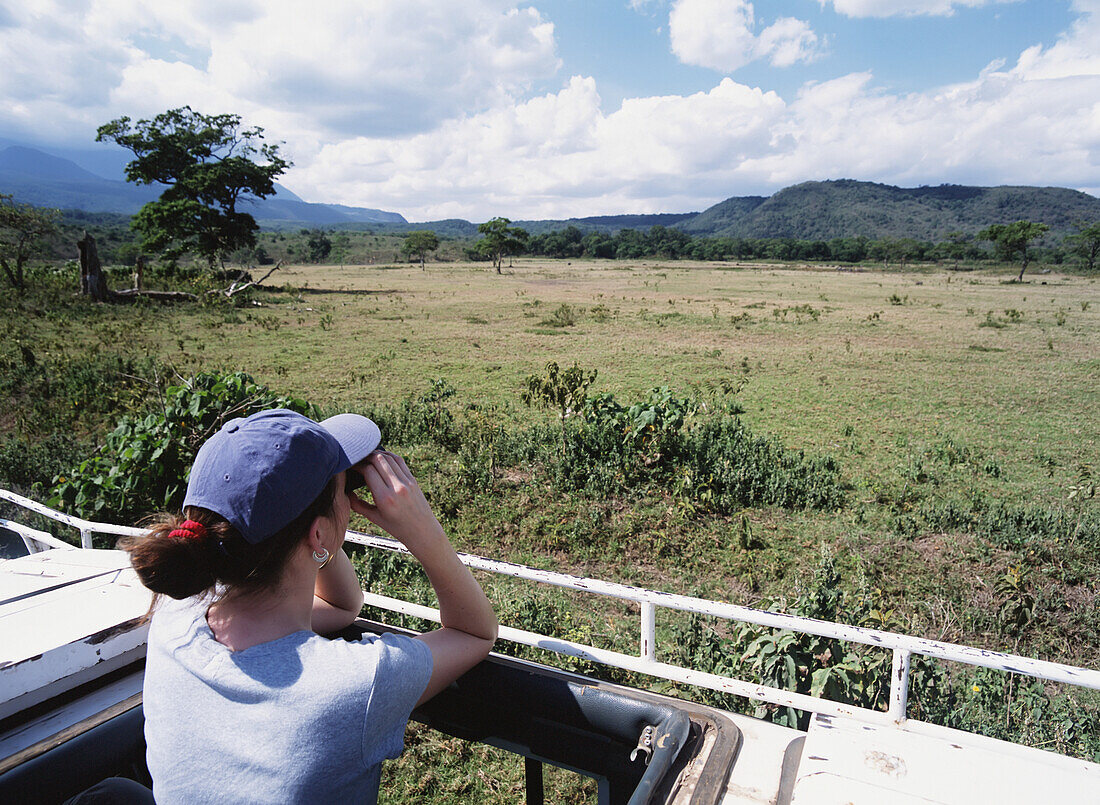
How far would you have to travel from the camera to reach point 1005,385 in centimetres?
1159

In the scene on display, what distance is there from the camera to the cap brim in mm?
1390

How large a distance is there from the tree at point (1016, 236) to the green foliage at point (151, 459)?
55763 mm

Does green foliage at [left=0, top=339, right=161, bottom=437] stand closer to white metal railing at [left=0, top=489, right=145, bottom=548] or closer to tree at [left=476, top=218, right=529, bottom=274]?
white metal railing at [left=0, top=489, right=145, bottom=548]

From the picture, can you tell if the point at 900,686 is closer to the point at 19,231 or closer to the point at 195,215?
the point at 19,231

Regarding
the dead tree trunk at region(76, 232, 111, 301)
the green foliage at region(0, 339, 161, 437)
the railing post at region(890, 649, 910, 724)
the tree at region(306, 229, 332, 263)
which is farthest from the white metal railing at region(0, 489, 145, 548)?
the tree at region(306, 229, 332, 263)

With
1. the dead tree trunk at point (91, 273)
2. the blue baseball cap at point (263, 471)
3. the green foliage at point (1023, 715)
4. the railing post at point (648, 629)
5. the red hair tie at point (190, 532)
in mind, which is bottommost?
the green foliage at point (1023, 715)

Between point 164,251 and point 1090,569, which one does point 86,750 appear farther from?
point 164,251

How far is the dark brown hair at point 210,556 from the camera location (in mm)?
1119

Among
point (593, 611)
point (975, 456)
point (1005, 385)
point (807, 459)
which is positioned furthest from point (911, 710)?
point (1005, 385)

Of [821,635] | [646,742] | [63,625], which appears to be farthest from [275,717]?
[821,635]

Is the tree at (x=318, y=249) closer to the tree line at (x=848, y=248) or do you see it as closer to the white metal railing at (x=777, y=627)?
the tree line at (x=848, y=248)

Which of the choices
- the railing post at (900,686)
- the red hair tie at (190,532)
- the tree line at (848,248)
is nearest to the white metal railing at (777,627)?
the railing post at (900,686)

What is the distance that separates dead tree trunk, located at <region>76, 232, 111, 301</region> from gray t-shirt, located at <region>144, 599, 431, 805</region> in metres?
23.3

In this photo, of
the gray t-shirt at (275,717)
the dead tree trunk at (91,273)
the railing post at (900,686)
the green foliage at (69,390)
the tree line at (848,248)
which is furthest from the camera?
the tree line at (848,248)
